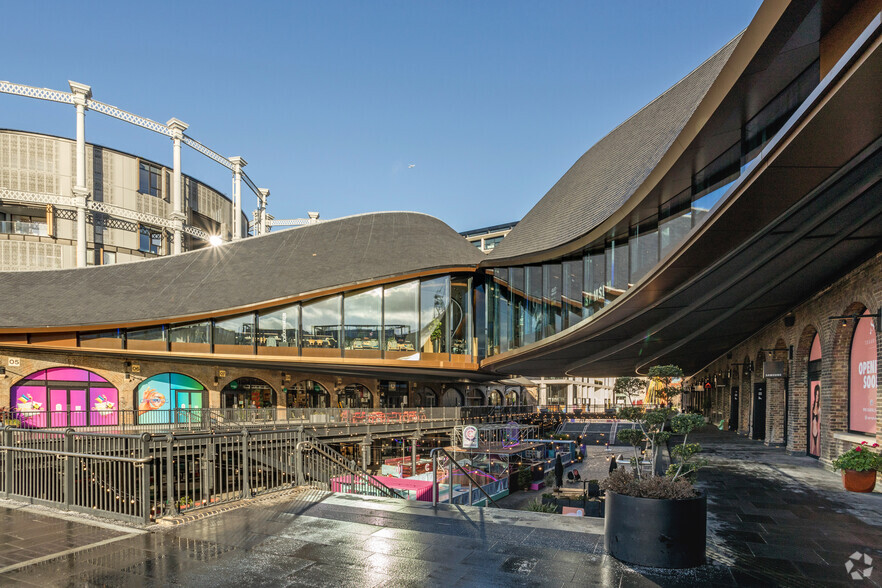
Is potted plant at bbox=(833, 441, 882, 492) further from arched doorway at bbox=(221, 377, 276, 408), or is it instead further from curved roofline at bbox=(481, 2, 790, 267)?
arched doorway at bbox=(221, 377, 276, 408)

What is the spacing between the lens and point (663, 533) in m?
5.52

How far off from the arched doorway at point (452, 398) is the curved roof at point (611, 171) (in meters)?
26.6

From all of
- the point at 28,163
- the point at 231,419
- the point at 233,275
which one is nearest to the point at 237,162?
the point at 28,163

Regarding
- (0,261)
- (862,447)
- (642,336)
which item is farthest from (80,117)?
(862,447)

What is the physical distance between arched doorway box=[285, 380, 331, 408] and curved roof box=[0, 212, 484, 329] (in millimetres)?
8471

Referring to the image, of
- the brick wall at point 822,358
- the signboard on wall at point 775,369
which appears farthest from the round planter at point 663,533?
the signboard on wall at point 775,369

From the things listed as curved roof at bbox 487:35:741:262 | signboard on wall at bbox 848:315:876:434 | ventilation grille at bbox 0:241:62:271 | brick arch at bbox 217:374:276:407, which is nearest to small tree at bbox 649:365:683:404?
signboard on wall at bbox 848:315:876:434

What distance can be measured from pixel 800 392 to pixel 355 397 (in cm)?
2949

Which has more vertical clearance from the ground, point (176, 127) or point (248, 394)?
point (176, 127)

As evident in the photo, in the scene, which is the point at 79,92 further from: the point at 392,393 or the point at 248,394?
the point at 392,393

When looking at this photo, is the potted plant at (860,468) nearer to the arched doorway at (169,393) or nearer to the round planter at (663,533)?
the round planter at (663,533)

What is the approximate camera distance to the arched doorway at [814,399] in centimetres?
1500

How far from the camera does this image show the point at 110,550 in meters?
6.45

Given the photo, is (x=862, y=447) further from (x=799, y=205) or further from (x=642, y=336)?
(x=642, y=336)
